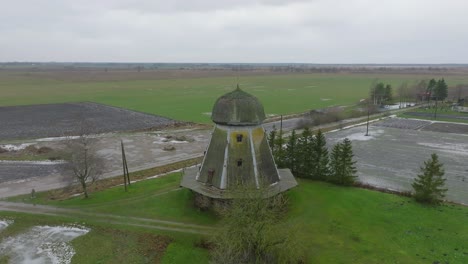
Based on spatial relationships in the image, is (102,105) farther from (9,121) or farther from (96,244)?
(96,244)

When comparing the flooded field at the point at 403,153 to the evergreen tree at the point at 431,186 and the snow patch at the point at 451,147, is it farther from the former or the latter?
the evergreen tree at the point at 431,186

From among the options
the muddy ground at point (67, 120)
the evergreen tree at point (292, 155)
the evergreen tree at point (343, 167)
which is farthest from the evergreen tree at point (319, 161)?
the muddy ground at point (67, 120)

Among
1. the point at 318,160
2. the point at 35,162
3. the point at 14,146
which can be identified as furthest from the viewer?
the point at 14,146

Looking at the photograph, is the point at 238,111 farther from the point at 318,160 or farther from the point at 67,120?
the point at 67,120

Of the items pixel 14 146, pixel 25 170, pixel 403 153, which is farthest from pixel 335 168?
pixel 14 146

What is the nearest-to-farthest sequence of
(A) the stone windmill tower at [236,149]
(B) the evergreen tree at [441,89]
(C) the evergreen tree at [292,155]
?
1. (A) the stone windmill tower at [236,149]
2. (C) the evergreen tree at [292,155]
3. (B) the evergreen tree at [441,89]

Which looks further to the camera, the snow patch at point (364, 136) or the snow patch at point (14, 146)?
the snow patch at point (364, 136)
